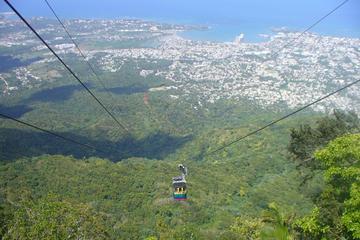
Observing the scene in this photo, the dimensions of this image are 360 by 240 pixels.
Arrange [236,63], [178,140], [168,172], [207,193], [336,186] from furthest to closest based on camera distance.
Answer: [236,63], [178,140], [168,172], [207,193], [336,186]

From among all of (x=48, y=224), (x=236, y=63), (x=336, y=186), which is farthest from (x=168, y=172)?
(x=236, y=63)

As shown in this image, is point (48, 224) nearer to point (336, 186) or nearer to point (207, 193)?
point (336, 186)

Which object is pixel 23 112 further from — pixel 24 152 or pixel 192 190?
pixel 192 190

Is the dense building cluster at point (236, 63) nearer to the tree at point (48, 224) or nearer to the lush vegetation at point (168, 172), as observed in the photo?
the lush vegetation at point (168, 172)

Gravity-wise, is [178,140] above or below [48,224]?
above

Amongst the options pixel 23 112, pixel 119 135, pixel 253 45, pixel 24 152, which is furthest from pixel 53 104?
pixel 253 45

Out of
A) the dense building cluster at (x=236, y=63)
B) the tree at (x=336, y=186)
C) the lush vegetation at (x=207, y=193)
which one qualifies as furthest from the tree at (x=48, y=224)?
the dense building cluster at (x=236, y=63)

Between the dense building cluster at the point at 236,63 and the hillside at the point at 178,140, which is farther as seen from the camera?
the dense building cluster at the point at 236,63

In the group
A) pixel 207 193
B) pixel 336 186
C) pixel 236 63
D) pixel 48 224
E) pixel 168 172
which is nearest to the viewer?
pixel 336 186

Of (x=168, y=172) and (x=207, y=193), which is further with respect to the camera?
(x=168, y=172)

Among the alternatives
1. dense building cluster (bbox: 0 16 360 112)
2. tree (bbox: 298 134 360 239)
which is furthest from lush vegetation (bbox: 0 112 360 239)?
dense building cluster (bbox: 0 16 360 112)

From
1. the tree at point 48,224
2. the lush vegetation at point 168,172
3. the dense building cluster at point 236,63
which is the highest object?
the dense building cluster at point 236,63

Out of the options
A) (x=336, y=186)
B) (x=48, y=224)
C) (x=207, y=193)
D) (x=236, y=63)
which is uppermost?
(x=236, y=63)
